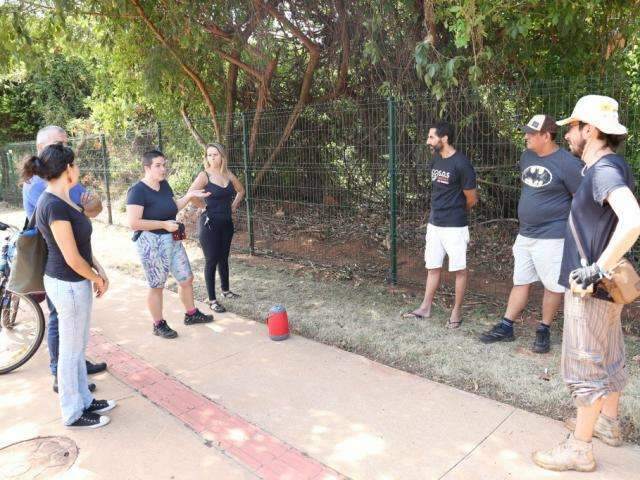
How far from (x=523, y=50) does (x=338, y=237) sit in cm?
334

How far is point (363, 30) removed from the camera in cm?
750

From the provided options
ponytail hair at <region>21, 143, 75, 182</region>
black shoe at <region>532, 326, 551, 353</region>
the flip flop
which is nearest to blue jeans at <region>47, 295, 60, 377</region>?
ponytail hair at <region>21, 143, 75, 182</region>

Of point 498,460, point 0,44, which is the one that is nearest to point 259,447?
point 498,460

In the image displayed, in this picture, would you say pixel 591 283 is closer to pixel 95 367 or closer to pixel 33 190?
pixel 95 367

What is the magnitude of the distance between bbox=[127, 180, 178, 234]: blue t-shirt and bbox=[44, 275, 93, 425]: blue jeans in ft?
4.24

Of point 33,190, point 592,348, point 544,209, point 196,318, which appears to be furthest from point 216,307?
point 592,348

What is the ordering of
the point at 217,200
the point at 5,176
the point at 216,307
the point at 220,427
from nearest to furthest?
1. the point at 220,427
2. the point at 217,200
3. the point at 216,307
4. the point at 5,176

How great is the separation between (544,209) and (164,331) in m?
3.56

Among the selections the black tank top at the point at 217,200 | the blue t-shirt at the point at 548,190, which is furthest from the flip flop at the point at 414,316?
the black tank top at the point at 217,200

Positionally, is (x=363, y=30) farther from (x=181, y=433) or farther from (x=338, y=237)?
(x=181, y=433)

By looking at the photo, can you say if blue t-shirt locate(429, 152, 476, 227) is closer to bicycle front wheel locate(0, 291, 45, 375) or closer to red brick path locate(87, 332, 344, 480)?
red brick path locate(87, 332, 344, 480)

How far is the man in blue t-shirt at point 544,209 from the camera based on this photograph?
3.88 m

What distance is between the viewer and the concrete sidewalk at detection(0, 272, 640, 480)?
2.91m

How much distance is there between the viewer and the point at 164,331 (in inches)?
194
